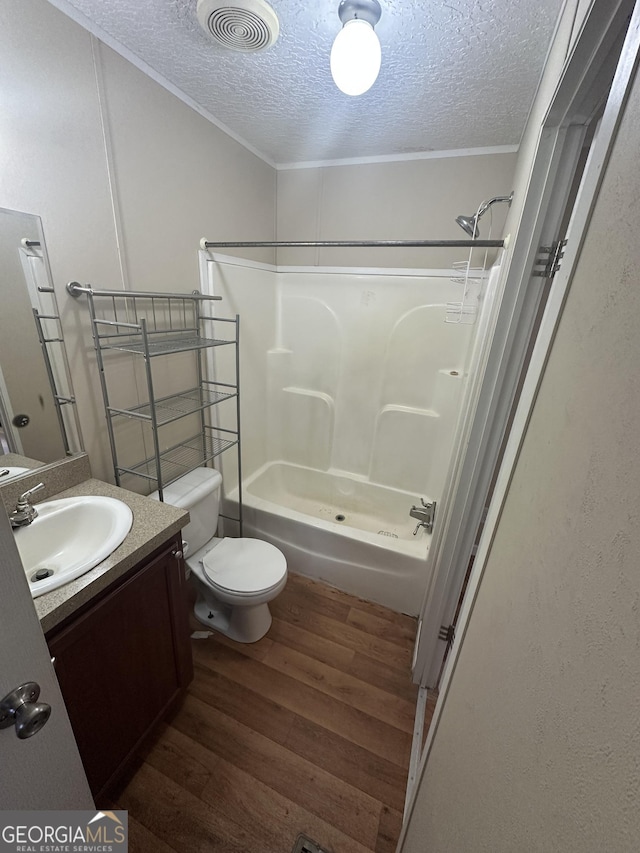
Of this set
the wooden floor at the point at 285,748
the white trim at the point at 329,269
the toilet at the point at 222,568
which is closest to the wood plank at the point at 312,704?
the wooden floor at the point at 285,748

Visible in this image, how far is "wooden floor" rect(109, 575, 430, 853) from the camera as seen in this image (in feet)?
3.70

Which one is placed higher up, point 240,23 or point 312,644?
point 240,23

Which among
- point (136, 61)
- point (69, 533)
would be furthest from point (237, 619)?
point (136, 61)

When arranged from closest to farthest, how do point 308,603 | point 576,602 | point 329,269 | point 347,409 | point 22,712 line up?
1. point 576,602
2. point 22,712
3. point 308,603
4. point 329,269
5. point 347,409

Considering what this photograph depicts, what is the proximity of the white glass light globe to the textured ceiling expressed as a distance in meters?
0.13

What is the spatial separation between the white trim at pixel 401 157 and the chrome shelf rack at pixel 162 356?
3.80 feet

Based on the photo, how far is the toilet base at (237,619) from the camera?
170 centimetres

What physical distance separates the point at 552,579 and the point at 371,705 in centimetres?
156

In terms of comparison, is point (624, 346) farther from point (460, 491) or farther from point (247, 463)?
point (247, 463)

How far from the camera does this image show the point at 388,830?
1.14 meters

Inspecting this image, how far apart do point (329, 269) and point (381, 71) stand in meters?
1.03

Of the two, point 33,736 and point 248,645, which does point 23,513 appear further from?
point 248,645

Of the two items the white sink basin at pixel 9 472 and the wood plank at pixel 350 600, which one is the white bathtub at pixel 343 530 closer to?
the wood plank at pixel 350 600

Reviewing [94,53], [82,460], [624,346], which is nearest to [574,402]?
[624,346]
